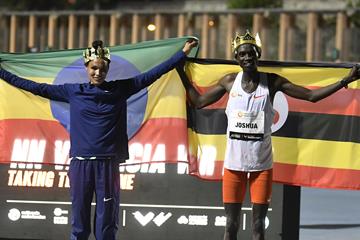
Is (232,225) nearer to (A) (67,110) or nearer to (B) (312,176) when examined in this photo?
(B) (312,176)

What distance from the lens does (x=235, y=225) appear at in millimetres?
5992

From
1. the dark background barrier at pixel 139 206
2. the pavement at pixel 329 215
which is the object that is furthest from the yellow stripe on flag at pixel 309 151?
the pavement at pixel 329 215

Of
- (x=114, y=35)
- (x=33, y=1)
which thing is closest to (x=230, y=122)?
(x=114, y=35)

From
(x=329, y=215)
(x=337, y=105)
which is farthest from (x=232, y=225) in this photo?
(x=329, y=215)

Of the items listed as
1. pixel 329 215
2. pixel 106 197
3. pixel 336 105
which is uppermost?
pixel 336 105

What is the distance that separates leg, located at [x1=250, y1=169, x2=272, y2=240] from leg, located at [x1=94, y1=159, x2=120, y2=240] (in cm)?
106

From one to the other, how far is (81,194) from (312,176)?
7.46ft

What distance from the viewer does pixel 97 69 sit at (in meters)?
5.94

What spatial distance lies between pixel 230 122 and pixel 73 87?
126 centimetres

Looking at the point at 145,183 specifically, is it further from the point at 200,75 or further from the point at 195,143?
the point at 200,75

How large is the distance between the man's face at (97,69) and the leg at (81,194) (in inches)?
25.0

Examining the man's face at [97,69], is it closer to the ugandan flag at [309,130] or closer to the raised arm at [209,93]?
the raised arm at [209,93]

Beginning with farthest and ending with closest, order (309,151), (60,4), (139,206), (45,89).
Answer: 1. (60,4)
2. (139,206)
3. (309,151)
4. (45,89)

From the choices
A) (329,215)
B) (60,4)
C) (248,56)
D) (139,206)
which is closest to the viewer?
(248,56)
